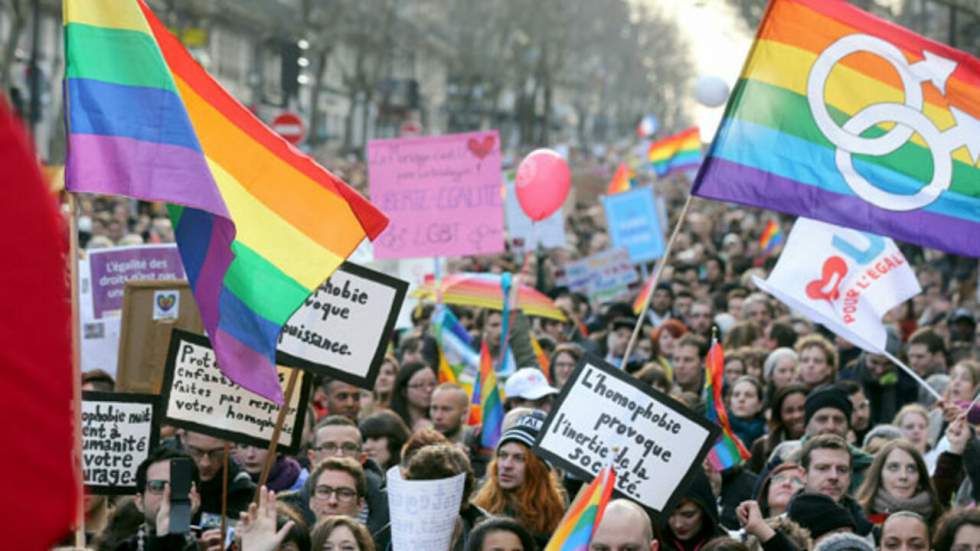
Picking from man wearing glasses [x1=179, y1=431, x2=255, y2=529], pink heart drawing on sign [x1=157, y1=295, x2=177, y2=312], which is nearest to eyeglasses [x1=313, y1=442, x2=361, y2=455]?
man wearing glasses [x1=179, y1=431, x2=255, y2=529]

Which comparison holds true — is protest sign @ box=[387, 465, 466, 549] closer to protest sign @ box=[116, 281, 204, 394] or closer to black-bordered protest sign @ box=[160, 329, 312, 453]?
black-bordered protest sign @ box=[160, 329, 312, 453]

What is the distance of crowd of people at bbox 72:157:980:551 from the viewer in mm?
6164

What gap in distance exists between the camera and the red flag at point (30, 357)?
2.37 m

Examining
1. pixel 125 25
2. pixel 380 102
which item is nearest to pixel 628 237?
pixel 125 25

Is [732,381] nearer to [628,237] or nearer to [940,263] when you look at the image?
[628,237]

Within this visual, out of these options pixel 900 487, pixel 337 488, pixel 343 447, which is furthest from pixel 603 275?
pixel 337 488

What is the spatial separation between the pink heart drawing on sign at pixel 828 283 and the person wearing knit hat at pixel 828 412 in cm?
80

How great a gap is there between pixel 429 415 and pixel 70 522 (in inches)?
292

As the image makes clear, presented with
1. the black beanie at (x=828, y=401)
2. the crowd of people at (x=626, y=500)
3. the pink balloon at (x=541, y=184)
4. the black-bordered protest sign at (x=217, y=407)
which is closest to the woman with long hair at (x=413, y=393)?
the crowd of people at (x=626, y=500)

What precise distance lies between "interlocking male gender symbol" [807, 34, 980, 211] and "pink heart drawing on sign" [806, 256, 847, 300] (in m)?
2.38

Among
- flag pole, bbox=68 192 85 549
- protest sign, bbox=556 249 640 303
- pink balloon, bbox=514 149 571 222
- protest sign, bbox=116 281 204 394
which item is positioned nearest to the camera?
flag pole, bbox=68 192 85 549

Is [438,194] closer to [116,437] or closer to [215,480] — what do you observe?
[215,480]

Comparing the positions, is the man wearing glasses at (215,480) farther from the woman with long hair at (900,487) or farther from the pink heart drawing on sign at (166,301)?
the woman with long hair at (900,487)

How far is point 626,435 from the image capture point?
6.36 meters
